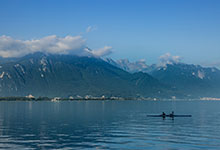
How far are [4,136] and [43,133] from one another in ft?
30.5

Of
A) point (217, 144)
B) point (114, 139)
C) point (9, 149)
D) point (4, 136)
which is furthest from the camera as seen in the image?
point (4, 136)

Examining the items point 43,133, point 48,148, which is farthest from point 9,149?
point 43,133

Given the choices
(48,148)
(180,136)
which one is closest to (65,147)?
(48,148)

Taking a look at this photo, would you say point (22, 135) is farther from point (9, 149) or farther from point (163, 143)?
point (163, 143)

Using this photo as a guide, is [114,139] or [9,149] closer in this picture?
[9,149]

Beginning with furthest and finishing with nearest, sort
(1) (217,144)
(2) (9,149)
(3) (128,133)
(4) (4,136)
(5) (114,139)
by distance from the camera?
(3) (128,133) → (4) (4,136) → (5) (114,139) → (1) (217,144) → (2) (9,149)

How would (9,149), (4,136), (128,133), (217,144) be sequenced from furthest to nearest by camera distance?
(128,133)
(4,136)
(217,144)
(9,149)

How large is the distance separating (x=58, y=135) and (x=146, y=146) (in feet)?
78.0

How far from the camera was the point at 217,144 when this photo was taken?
63.7 metres

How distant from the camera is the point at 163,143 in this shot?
64750 mm

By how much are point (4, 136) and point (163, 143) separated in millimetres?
36401

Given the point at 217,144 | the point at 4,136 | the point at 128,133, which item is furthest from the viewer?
the point at 128,133

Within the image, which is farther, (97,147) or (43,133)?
(43,133)

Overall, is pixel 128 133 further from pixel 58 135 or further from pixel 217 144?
pixel 217 144
